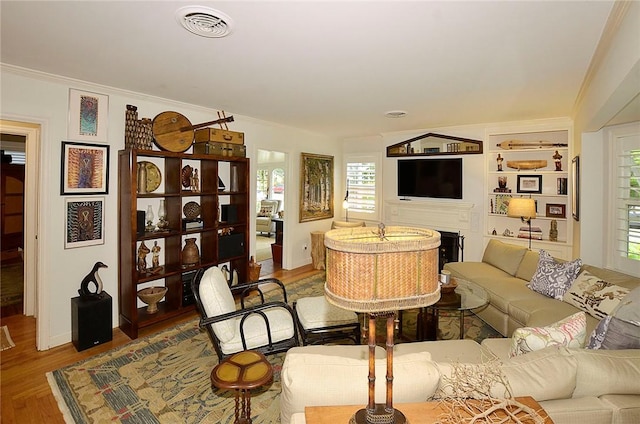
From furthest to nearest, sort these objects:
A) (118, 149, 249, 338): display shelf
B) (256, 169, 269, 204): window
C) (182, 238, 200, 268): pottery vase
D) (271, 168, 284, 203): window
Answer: (256, 169, 269, 204): window, (271, 168, 284, 203): window, (182, 238, 200, 268): pottery vase, (118, 149, 249, 338): display shelf

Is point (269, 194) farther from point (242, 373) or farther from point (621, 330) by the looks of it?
point (621, 330)

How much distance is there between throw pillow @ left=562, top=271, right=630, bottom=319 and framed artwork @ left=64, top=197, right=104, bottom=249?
4.60 meters

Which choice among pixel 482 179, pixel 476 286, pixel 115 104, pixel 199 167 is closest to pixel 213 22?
pixel 115 104

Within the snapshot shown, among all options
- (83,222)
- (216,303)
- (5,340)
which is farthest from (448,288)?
(5,340)

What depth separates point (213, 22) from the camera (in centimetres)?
208

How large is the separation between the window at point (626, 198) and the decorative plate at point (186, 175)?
15.4 ft

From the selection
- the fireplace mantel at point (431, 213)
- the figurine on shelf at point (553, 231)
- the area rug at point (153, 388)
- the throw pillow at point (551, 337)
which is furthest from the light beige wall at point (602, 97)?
the area rug at point (153, 388)

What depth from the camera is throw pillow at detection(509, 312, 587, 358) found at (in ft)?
6.14

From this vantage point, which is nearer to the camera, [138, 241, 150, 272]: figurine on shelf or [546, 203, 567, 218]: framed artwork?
[138, 241, 150, 272]: figurine on shelf

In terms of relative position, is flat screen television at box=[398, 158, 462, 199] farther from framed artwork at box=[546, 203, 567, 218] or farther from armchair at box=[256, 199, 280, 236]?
armchair at box=[256, 199, 280, 236]

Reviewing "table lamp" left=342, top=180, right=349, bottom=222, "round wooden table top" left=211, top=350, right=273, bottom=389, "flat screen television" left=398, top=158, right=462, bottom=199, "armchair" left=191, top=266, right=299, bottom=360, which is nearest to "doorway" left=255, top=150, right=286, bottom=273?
"table lamp" left=342, top=180, right=349, bottom=222

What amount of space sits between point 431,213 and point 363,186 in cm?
155

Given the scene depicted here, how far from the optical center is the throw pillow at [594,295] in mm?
2756

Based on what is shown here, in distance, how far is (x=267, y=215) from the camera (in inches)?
400
